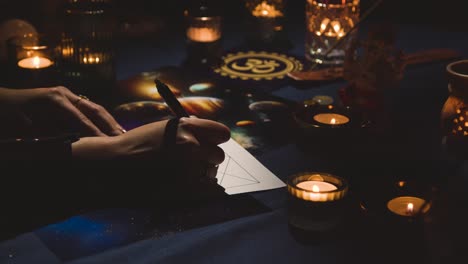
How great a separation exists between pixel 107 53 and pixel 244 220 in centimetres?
67

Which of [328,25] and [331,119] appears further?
[328,25]

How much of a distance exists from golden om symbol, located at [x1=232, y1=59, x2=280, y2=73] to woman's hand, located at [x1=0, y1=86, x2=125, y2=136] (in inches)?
23.7

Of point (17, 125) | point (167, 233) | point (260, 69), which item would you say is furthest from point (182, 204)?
point (260, 69)

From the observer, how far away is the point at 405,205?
83cm

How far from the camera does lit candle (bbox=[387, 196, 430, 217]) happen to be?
0.80 metres

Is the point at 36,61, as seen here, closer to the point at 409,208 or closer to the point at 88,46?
the point at 88,46

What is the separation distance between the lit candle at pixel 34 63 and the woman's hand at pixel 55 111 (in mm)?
254

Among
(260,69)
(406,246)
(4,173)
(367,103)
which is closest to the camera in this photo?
(406,246)

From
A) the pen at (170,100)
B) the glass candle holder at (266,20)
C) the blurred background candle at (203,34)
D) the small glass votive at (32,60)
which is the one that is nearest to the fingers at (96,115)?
the pen at (170,100)

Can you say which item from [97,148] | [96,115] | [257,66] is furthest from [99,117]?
[257,66]

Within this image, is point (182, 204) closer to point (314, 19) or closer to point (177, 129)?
point (177, 129)

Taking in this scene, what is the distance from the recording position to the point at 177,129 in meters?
0.94

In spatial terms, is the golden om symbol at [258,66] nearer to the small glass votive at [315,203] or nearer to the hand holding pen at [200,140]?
the hand holding pen at [200,140]

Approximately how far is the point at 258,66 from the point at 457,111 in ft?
2.29
